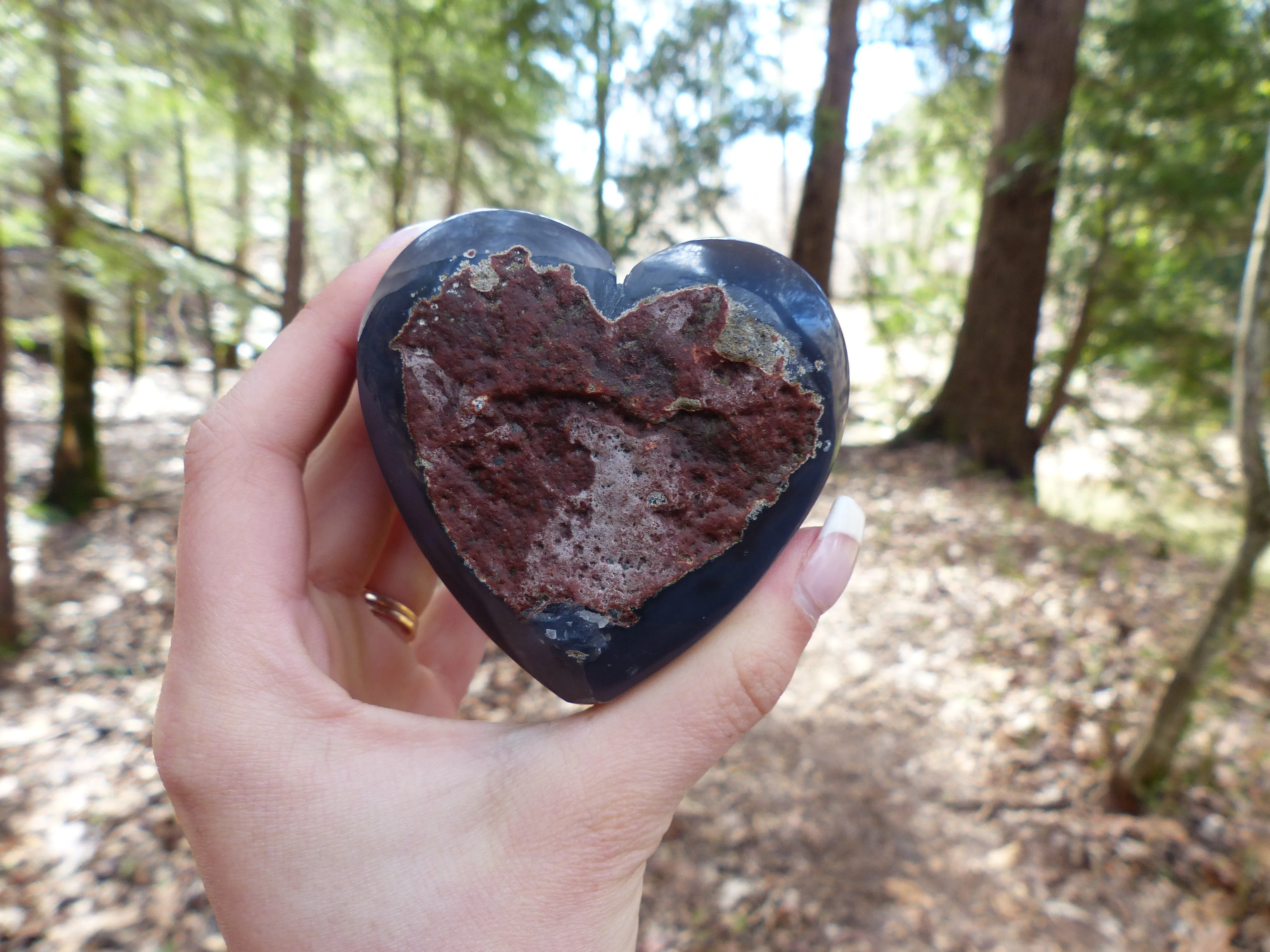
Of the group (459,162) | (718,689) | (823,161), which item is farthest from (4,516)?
(823,161)

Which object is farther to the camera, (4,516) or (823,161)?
(823,161)

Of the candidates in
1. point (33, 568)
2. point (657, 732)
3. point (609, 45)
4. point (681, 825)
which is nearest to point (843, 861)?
Answer: point (681, 825)

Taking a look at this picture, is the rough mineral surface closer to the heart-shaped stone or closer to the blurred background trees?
the heart-shaped stone

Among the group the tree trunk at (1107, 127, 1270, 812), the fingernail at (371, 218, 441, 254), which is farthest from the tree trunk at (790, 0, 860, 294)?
the fingernail at (371, 218, 441, 254)

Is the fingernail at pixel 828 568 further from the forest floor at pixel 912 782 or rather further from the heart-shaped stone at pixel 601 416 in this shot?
the forest floor at pixel 912 782

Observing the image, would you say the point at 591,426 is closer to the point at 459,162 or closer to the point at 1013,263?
the point at 1013,263

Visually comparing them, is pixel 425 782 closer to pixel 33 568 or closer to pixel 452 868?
pixel 452 868

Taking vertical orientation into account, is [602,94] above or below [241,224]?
above

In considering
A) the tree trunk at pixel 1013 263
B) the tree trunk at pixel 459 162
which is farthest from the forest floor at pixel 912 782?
the tree trunk at pixel 459 162
